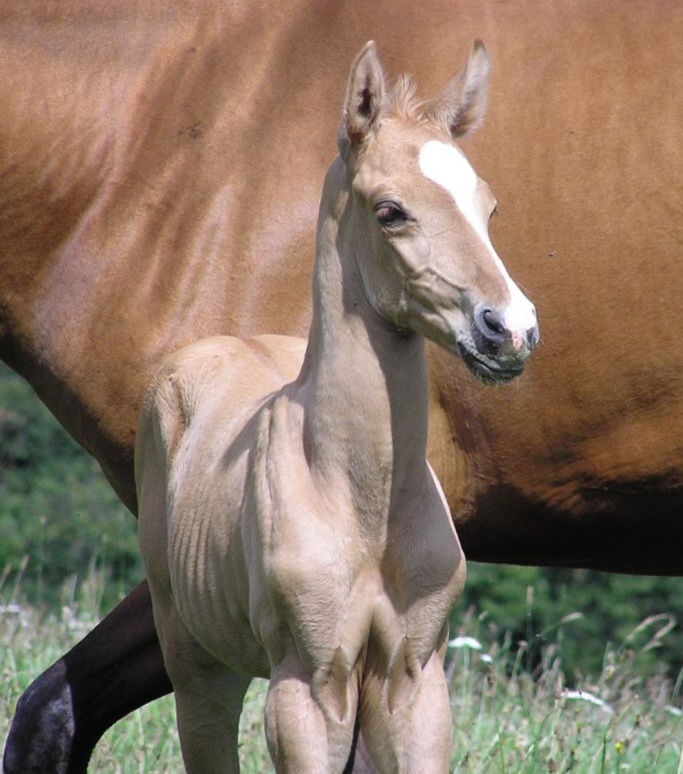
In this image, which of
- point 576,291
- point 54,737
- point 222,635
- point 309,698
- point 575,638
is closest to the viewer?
point 309,698

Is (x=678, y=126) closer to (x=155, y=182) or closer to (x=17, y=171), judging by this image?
(x=155, y=182)

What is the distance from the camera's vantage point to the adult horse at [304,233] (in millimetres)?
3844

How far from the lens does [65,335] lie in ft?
13.2

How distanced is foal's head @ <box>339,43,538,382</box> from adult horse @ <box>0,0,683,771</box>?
0.88 m

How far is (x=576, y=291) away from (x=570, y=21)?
27.2 inches

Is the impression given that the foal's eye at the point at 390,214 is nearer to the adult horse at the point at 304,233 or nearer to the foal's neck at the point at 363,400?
the foal's neck at the point at 363,400

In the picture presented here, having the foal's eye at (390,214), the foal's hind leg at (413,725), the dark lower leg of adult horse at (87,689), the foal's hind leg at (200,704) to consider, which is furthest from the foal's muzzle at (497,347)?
the dark lower leg of adult horse at (87,689)

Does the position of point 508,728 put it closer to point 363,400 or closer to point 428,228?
point 363,400

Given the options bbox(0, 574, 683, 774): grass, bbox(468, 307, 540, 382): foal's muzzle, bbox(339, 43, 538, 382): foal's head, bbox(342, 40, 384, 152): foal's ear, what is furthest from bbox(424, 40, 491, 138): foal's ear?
bbox(0, 574, 683, 774): grass

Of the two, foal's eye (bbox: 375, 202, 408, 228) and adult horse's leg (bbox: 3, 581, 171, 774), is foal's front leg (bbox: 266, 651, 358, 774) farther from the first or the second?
adult horse's leg (bbox: 3, 581, 171, 774)

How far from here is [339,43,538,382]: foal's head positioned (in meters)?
2.68

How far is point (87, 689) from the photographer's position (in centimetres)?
414

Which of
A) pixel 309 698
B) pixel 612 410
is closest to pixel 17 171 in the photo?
pixel 612 410

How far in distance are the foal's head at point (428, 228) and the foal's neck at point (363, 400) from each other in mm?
48
